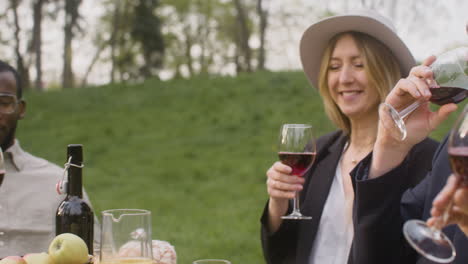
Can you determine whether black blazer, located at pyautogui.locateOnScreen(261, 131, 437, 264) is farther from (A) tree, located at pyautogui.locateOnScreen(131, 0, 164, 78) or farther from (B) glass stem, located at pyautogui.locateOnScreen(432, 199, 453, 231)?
(A) tree, located at pyautogui.locateOnScreen(131, 0, 164, 78)

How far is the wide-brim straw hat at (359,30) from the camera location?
313 cm

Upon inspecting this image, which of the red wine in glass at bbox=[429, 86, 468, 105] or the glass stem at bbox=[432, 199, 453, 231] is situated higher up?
the red wine in glass at bbox=[429, 86, 468, 105]

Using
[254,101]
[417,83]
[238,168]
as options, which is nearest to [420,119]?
[417,83]

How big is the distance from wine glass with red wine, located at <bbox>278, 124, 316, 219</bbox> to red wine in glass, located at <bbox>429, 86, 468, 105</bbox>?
72 centimetres

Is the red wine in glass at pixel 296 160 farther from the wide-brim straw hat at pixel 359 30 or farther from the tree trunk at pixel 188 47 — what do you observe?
the tree trunk at pixel 188 47

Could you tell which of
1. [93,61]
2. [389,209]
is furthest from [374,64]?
[93,61]

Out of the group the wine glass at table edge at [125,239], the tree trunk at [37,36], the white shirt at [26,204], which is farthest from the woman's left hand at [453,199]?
the tree trunk at [37,36]

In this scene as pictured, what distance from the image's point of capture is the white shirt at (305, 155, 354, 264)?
10.1ft

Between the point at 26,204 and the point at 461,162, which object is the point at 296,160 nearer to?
the point at 461,162

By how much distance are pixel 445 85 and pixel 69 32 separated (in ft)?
80.8

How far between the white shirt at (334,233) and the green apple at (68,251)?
153cm

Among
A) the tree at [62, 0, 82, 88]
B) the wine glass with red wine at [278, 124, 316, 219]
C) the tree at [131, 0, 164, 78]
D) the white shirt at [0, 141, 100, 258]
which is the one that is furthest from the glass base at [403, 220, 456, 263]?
the tree at [131, 0, 164, 78]

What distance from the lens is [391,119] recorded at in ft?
7.25

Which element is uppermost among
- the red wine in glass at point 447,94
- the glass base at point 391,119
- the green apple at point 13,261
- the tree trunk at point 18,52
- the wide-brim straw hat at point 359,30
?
the tree trunk at point 18,52
